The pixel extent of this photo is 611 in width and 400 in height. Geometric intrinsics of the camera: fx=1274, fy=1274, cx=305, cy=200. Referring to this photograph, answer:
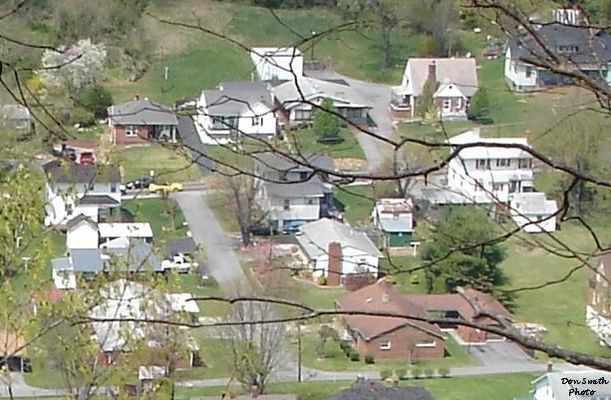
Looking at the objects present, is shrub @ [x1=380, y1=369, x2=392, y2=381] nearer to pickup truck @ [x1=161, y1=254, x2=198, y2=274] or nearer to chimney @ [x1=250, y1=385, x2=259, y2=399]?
chimney @ [x1=250, y1=385, x2=259, y2=399]

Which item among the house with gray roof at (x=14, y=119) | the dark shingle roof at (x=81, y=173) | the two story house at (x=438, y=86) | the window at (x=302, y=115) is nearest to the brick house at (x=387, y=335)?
the dark shingle roof at (x=81, y=173)

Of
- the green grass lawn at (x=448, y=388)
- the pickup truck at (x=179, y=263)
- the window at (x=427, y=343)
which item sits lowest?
the green grass lawn at (x=448, y=388)

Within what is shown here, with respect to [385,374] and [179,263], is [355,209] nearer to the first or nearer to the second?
[179,263]

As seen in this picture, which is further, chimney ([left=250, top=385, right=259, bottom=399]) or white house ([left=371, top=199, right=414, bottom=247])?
white house ([left=371, top=199, right=414, bottom=247])

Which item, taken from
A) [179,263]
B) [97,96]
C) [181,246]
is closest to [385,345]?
[179,263]

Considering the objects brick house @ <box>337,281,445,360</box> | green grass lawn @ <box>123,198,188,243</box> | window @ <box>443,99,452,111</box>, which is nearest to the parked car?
green grass lawn @ <box>123,198,188,243</box>

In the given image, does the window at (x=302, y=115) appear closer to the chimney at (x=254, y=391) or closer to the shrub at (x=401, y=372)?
the shrub at (x=401, y=372)
